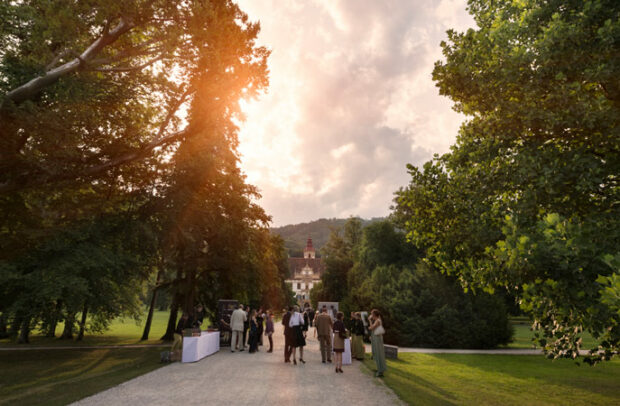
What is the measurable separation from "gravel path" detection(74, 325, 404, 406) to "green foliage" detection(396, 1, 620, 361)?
3.97 m

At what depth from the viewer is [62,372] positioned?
1249cm

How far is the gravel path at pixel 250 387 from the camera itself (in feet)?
25.2

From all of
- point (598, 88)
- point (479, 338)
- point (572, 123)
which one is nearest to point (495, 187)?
point (572, 123)

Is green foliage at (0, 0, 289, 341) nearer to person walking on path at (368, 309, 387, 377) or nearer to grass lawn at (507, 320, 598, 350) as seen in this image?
A: person walking on path at (368, 309, 387, 377)

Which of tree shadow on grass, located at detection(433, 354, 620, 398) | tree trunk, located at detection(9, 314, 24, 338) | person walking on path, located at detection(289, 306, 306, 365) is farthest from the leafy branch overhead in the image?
tree shadow on grass, located at detection(433, 354, 620, 398)

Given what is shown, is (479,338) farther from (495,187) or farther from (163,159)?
(163,159)

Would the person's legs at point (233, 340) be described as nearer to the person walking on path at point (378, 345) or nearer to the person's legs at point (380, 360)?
the person walking on path at point (378, 345)

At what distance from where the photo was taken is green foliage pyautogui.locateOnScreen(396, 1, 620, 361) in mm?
5496

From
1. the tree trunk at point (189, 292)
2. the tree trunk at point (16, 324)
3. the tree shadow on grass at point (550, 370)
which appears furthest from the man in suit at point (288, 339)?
the tree trunk at point (189, 292)

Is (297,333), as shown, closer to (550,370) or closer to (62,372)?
(62,372)

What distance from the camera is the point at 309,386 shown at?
30.2 feet

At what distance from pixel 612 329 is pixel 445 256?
495 cm

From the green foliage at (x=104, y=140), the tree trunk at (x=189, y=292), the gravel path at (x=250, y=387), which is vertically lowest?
the gravel path at (x=250, y=387)

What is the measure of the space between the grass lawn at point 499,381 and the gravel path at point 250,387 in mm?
1001
